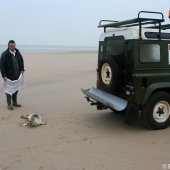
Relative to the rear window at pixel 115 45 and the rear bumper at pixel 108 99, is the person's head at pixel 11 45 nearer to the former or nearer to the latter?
the rear bumper at pixel 108 99

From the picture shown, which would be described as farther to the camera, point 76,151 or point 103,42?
point 103,42

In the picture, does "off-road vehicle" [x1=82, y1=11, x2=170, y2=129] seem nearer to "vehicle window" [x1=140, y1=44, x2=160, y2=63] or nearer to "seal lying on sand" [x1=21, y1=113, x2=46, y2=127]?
"vehicle window" [x1=140, y1=44, x2=160, y2=63]

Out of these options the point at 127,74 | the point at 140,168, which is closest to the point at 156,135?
the point at 127,74

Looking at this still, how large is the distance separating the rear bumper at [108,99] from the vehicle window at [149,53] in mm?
908

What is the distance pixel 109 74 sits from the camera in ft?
23.7

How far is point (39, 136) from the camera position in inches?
257

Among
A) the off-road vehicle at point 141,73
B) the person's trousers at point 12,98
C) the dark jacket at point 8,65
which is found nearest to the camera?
the off-road vehicle at point 141,73

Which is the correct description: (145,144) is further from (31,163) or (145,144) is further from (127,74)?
(31,163)

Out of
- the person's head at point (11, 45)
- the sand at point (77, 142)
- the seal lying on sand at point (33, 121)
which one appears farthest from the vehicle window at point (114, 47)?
the person's head at point (11, 45)

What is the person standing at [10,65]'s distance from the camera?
9049 mm

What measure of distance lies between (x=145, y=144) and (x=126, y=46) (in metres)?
1.95

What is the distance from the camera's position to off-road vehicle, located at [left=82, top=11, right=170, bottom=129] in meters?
6.73

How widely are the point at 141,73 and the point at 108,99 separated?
2.86 feet

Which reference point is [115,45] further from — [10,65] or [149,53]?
[10,65]
